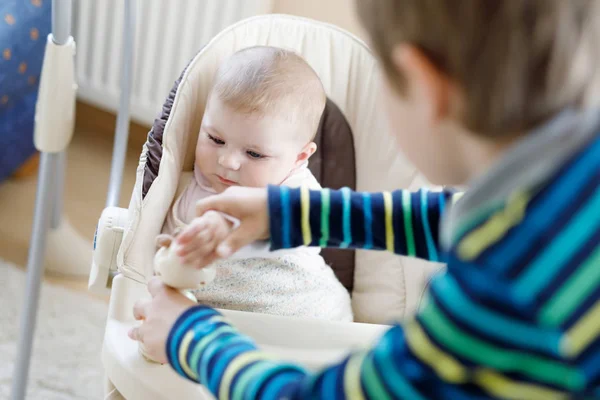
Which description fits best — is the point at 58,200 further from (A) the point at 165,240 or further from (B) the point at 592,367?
(B) the point at 592,367

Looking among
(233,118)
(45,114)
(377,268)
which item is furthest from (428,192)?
(45,114)

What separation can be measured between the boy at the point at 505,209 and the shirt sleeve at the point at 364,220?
25 centimetres

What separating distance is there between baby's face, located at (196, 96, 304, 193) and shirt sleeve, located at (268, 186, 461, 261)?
12.8 inches

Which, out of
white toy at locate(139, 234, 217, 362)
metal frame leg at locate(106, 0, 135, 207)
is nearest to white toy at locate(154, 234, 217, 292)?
white toy at locate(139, 234, 217, 362)

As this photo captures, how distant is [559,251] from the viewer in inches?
19.5

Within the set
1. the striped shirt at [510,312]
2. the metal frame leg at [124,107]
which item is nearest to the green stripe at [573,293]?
A: the striped shirt at [510,312]

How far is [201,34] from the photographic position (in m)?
2.01

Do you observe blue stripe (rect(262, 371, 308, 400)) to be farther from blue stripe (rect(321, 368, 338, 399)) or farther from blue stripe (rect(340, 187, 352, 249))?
blue stripe (rect(340, 187, 352, 249))

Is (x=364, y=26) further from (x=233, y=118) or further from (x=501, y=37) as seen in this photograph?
(x=233, y=118)

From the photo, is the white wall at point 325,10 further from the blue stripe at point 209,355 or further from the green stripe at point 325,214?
the blue stripe at point 209,355

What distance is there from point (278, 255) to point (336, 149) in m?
0.30

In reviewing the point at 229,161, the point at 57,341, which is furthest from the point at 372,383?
the point at 57,341

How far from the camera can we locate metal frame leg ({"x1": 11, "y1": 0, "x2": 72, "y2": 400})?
1.19m

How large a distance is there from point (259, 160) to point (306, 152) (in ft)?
0.35
